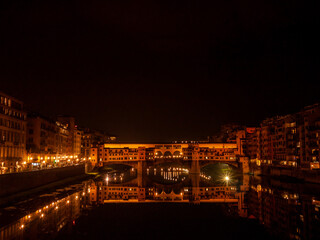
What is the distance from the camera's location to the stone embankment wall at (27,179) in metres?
35.2

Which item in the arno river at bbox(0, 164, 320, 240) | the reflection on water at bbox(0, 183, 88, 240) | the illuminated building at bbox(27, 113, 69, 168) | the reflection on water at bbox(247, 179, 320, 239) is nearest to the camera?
the reflection on water at bbox(0, 183, 88, 240)

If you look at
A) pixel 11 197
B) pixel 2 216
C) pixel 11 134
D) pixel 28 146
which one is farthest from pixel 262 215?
pixel 28 146

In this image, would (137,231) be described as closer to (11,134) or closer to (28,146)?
(11,134)

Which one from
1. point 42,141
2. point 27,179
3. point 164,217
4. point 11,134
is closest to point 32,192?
point 27,179

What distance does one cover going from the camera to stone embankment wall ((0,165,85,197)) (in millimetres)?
35197

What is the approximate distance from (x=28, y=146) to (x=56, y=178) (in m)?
15.7

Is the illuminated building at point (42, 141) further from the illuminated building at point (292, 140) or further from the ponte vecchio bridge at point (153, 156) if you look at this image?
the illuminated building at point (292, 140)

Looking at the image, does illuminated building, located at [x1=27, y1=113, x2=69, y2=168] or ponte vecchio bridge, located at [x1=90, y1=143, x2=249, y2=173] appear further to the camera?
ponte vecchio bridge, located at [x1=90, y1=143, x2=249, y2=173]

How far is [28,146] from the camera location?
66.5 metres

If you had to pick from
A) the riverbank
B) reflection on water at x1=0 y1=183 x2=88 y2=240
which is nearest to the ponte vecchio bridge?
the riverbank

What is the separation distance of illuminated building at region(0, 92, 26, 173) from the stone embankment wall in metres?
4.15

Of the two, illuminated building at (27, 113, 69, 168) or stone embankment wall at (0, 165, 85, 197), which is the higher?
illuminated building at (27, 113, 69, 168)

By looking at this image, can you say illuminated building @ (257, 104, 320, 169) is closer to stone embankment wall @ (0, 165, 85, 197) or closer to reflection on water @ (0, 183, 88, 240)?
reflection on water @ (0, 183, 88, 240)

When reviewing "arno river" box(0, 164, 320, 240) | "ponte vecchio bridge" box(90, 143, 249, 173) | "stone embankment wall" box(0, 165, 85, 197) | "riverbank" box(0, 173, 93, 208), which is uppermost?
"ponte vecchio bridge" box(90, 143, 249, 173)
